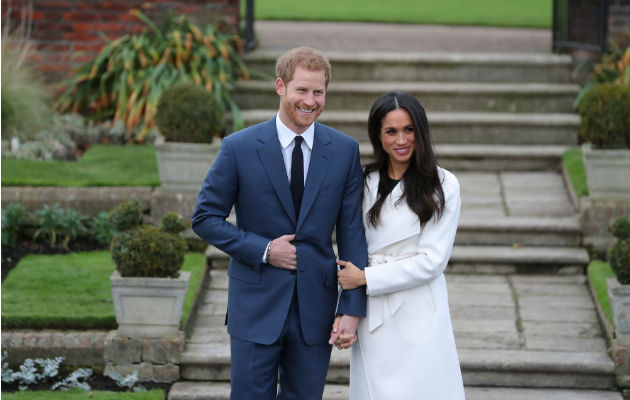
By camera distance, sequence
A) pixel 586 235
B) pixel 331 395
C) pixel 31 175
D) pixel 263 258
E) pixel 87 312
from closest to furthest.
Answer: pixel 263 258
pixel 331 395
pixel 87 312
pixel 586 235
pixel 31 175

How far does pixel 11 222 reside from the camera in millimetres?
6645

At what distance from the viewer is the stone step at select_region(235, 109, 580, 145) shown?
808 cm

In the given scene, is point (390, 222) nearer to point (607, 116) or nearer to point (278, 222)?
point (278, 222)

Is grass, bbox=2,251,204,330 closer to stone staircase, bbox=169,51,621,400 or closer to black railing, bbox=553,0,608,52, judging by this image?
stone staircase, bbox=169,51,621,400

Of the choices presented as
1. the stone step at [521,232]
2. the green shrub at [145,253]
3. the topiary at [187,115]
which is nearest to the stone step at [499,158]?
the stone step at [521,232]

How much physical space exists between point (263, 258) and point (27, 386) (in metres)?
2.22

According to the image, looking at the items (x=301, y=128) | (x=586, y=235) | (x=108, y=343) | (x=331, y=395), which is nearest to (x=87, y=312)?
(x=108, y=343)

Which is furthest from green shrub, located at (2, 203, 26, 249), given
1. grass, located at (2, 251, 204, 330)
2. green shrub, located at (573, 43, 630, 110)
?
green shrub, located at (573, 43, 630, 110)

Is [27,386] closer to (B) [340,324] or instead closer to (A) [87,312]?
(A) [87,312]

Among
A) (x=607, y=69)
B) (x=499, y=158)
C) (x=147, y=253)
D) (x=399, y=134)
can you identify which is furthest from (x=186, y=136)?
(x=607, y=69)

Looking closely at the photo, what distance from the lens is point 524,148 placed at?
798 centimetres

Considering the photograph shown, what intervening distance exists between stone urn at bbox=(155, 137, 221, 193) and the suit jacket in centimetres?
301

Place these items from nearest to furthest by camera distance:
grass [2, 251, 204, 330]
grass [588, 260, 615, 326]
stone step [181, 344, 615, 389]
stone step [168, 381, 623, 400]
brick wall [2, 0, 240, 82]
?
stone step [168, 381, 623, 400], stone step [181, 344, 615, 389], grass [2, 251, 204, 330], grass [588, 260, 615, 326], brick wall [2, 0, 240, 82]

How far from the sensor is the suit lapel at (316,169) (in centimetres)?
356
